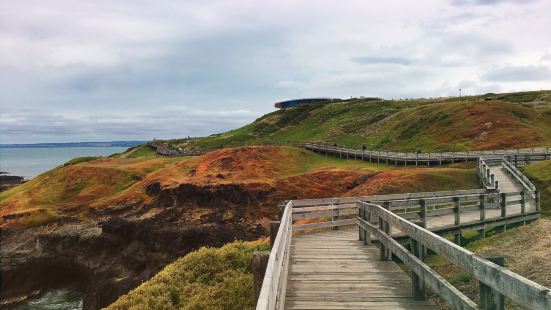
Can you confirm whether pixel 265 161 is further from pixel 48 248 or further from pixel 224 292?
pixel 224 292

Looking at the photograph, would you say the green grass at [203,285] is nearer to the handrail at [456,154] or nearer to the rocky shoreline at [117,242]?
the rocky shoreline at [117,242]

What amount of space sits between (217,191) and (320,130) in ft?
223

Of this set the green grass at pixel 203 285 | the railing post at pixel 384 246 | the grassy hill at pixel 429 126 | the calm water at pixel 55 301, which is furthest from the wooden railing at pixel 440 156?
the calm water at pixel 55 301

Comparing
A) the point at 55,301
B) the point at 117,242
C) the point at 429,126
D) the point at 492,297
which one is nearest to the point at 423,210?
the point at 492,297

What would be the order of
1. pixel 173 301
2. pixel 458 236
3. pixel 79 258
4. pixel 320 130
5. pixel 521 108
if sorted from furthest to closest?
pixel 320 130, pixel 521 108, pixel 79 258, pixel 458 236, pixel 173 301

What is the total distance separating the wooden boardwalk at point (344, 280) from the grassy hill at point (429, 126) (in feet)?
171

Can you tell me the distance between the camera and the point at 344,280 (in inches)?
396

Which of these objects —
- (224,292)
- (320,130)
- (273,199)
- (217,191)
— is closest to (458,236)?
(224,292)

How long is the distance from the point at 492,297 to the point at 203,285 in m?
12.7

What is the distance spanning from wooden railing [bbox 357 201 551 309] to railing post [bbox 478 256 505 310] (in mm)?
54

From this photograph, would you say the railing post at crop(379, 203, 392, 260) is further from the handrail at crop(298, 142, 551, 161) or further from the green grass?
the handrail at crop(298, 142, 551, 161)

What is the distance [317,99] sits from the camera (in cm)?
18712

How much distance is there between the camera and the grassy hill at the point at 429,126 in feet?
206

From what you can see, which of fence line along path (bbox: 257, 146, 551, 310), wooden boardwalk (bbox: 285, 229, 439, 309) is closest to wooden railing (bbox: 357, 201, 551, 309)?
fence line along path (bbox: 257, 146, 551, 310)
